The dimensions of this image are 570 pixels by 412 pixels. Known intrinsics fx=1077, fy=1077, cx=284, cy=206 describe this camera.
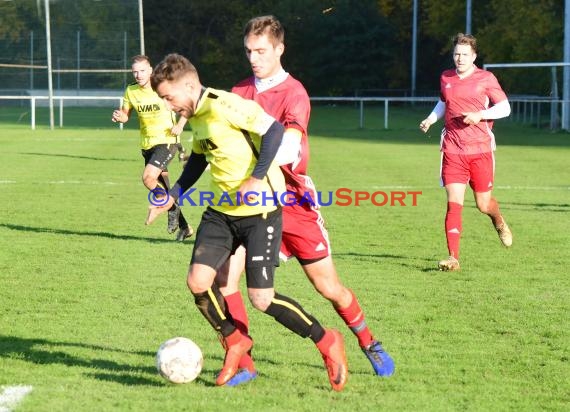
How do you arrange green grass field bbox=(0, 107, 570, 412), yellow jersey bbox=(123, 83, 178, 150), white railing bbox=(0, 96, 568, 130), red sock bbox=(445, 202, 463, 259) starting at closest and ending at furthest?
green grass field bbox=(0, 107, 570, 412), red sock bbox=(445, 202, 463, 259), yellow jersey bbox=(123, 83, 178, 150), white railing bbox=(0, 96, 568, 130)

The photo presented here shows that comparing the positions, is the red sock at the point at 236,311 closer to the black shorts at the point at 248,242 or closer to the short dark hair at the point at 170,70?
the black shorts at the point at 248,242

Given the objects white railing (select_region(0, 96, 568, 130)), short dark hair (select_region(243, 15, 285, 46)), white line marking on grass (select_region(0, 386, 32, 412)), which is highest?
short dark hair (select_region(243, 15, 285, 46))

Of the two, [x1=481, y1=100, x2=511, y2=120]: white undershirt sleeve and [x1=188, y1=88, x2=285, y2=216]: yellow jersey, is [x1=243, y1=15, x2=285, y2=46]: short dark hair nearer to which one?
[x1=188, y1=88, x2=285, y2=216]: yellow jersey

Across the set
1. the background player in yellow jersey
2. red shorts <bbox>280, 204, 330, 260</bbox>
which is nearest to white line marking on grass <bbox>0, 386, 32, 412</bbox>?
red shorts <bbox>280, 204, 330, 260</bbox>

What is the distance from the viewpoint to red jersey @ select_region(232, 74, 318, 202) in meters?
6.21

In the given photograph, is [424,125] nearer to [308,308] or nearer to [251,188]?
[308,308]

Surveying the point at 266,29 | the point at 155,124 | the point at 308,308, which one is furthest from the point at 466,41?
the point at 155,124

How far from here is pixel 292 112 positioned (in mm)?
6227

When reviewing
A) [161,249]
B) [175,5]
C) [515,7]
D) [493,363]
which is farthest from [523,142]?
[175,5]

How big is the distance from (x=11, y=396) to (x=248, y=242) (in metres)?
1.47

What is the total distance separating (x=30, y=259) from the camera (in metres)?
10.4

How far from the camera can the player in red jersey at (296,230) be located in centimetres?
608

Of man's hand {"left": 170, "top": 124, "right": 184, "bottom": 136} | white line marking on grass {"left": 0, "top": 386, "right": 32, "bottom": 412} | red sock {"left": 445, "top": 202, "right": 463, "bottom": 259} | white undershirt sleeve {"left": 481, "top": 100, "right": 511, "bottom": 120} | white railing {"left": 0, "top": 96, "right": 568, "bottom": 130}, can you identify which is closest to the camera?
white line marking on grass {"left": 0, "top": 386, "right": 32, "bottom": 412}

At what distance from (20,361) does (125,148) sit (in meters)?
22.3
